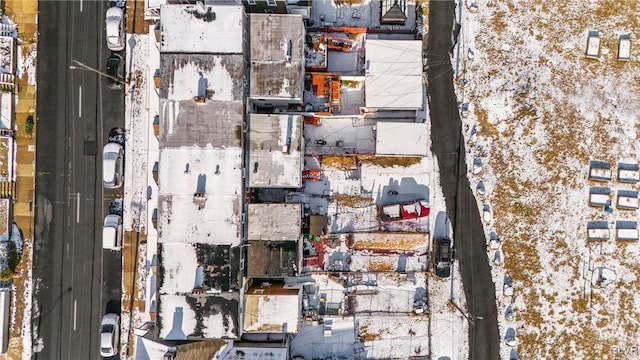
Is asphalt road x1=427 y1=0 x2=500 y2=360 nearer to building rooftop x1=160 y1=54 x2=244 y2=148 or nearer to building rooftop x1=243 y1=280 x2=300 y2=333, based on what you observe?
building rooftop x1=243 y1=280 x2=300 y2=333

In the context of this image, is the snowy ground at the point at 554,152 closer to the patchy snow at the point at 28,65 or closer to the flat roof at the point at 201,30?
the flat roof at the point at 201,30

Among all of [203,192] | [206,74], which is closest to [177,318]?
[203,192]

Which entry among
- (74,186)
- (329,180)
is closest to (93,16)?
(74,186)

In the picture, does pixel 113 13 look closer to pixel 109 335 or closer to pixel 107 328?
pixel 107 328

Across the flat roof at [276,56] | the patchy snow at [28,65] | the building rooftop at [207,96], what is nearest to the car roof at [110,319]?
the building rooftop at [207,96]

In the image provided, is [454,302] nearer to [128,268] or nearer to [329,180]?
[329,180]

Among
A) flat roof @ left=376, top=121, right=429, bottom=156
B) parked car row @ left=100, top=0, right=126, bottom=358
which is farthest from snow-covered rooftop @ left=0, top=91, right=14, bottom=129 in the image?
flat roof @ left=376, top=121, right=429, bottom=156
